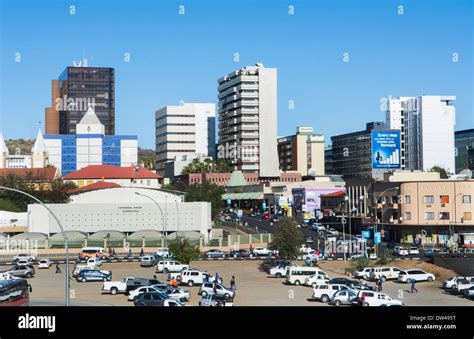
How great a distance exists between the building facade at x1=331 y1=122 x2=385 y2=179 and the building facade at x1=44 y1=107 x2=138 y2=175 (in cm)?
5491

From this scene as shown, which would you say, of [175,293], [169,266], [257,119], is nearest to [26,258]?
[169,266]

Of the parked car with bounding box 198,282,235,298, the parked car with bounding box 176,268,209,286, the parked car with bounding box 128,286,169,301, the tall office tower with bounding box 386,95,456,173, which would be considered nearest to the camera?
the parked car with bounding box 128,286,169,301

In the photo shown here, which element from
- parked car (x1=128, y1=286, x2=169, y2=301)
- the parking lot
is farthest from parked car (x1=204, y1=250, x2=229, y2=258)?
parked car (x1=128, y1=286, x2=169, y2=301)

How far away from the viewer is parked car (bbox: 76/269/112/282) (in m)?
44.6

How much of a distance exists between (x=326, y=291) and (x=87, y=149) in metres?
131

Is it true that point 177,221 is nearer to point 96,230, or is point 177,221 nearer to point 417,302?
point 96,230

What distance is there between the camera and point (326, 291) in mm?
34875

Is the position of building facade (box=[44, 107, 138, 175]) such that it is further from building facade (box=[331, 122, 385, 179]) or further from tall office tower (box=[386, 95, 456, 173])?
tall office tower (box=[386, 95, 456, 173])

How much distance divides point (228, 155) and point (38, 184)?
253 feet

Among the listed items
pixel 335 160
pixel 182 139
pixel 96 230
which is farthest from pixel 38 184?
pixel 335 160

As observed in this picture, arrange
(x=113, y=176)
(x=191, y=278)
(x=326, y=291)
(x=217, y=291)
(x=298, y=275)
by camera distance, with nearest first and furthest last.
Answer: (x=326, y=291) < (x=217, y=291) < (x=191, y=278) < (x=298, y=275) < (x=113, y=176)

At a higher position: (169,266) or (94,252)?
(169,266)

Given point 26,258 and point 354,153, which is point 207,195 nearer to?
point 26,258

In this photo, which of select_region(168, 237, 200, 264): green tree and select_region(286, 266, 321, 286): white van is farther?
select_region(168, 237, 200, 264): green tree
